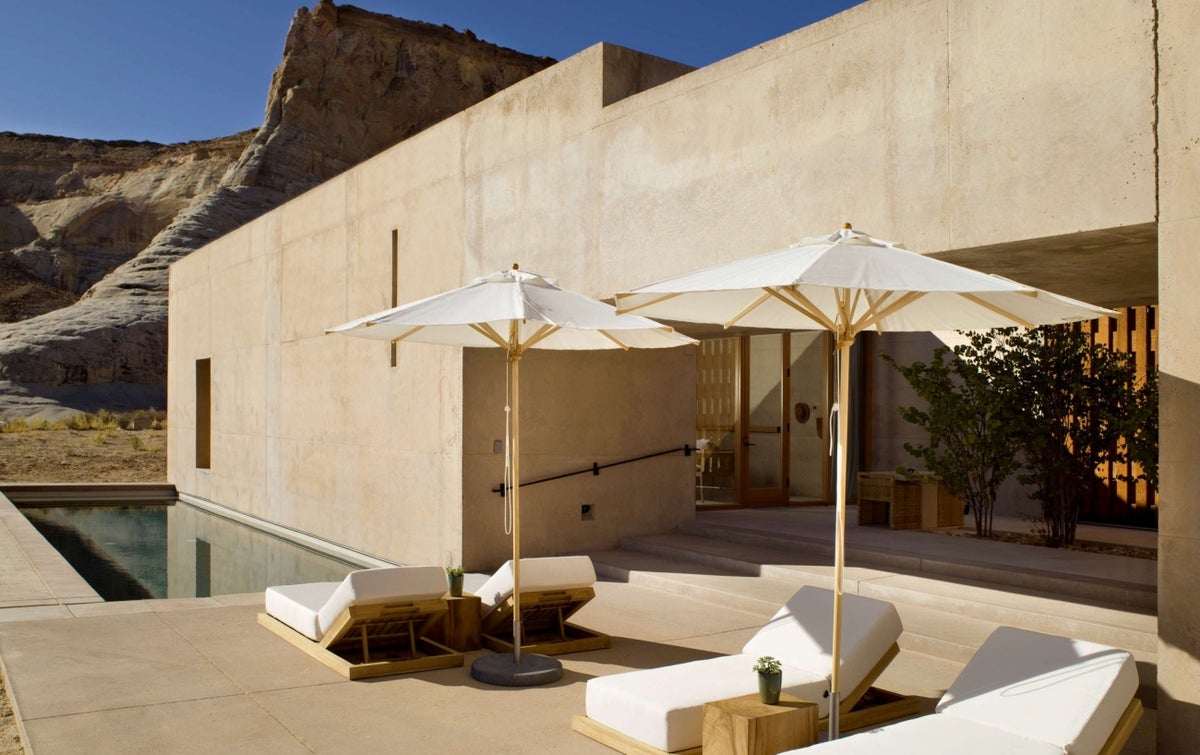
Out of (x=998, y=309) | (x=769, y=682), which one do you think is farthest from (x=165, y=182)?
(x=769, y=682)

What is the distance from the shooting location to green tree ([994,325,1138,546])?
920cm

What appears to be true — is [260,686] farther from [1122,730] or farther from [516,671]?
[1122,730]

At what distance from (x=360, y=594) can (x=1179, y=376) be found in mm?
4676

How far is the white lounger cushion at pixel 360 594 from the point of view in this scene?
247 inches

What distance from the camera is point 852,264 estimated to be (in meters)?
4.28

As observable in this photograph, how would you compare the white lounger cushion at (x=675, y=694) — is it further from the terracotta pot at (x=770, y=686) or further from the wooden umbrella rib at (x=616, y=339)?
the wooden umbrella rib at (x=616, y=339)

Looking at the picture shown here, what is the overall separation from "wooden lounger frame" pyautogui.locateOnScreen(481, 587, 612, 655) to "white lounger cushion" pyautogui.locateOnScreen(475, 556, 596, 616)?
0.04 m

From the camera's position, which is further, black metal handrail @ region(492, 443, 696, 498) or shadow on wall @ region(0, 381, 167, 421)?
shadow on wall @ region(0, 381, 167, 421)

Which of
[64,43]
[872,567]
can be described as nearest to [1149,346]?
[872,567]

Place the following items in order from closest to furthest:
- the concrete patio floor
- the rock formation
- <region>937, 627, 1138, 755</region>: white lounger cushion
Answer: <region>937, 627, 1138, 755</region>: white lounger cushion → the concrete patio floor → the rock formation

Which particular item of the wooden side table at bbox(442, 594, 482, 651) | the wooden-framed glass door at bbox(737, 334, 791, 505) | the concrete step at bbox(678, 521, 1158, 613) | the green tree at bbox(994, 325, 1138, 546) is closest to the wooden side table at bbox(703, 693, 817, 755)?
the wooden side table at bbox(442, 594, 482, 651)

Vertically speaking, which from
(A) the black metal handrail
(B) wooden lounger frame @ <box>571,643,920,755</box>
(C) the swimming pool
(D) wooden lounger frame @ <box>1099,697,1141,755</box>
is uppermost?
(A) the black metal handrail

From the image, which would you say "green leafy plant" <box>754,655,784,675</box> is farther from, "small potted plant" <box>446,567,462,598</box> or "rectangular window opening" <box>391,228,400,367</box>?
"rectangular window opening" <box>391,228,400,367</box>

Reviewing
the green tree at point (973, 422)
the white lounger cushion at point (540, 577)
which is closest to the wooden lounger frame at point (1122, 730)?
the white lounger cushion at point (540, 577)
